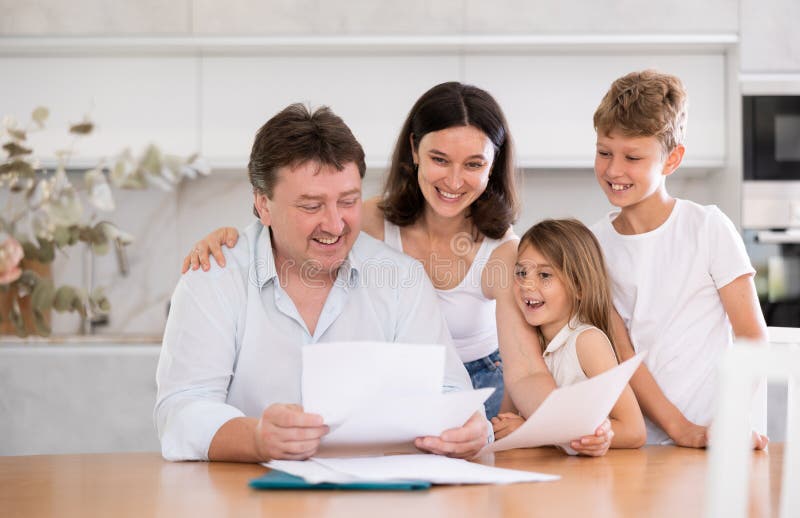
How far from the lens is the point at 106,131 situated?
11.8ft

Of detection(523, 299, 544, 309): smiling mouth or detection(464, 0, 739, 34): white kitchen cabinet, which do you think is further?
detection(464, 0, 739, 34): white kitchen cabinet

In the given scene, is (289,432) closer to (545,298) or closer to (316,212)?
(316,212)

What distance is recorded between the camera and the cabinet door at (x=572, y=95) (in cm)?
355

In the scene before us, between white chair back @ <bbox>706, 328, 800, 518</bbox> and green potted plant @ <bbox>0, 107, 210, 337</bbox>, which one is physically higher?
green potted plant @ <bbox>0, 107, 210, 337</bbox>

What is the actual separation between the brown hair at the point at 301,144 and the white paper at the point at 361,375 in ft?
1.64

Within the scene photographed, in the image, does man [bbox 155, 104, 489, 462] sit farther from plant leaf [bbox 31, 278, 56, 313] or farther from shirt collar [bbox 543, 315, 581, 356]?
plant leaf [bbox 31, 278, 56, 313]

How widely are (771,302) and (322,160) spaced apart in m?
2.38

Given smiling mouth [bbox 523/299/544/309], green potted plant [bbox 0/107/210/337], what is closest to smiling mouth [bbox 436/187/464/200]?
smiling mouth [bbox 523/299/544/309]

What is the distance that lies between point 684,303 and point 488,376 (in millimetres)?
471

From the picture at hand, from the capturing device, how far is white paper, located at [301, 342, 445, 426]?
119 centimetres

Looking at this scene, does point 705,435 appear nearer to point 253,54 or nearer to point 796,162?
point 796,162

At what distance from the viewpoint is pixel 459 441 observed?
1368 mm

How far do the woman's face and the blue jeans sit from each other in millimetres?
379

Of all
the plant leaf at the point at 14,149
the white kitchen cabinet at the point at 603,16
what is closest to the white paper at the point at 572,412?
the plant leaf at the point at 14,149
